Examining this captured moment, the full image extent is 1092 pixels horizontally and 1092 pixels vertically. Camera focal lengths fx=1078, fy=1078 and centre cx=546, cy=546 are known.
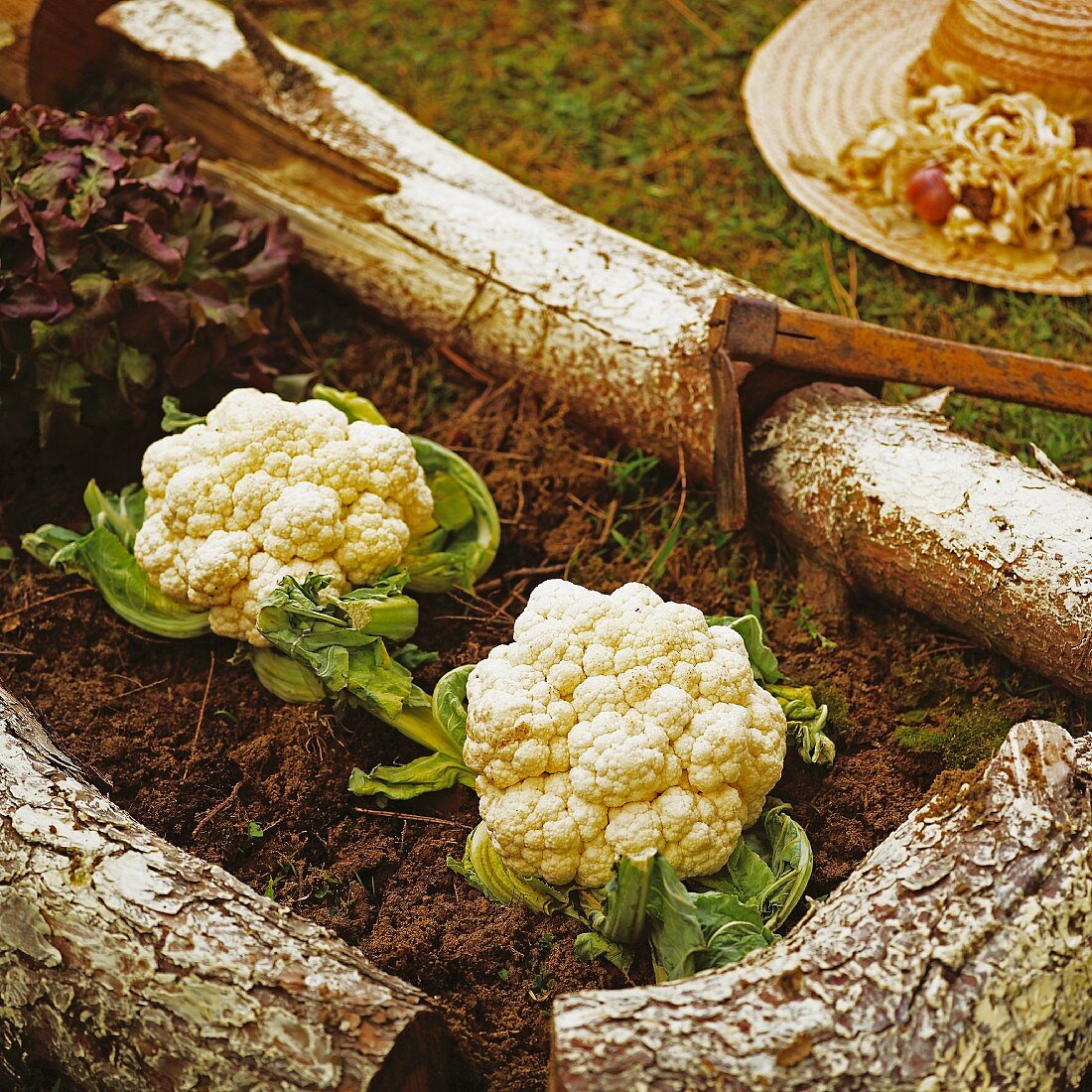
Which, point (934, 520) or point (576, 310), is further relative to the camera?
point (576, 310)

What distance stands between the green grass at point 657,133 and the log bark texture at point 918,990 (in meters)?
1.79

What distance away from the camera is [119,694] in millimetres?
Result: 2678

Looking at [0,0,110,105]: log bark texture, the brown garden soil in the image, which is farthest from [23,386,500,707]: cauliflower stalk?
[0,0,110,105]: log bark texture

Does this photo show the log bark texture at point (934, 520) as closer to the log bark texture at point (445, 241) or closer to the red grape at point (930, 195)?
the log bark texture at point (445, 241)

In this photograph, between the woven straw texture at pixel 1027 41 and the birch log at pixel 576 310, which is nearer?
the birch log at pixel 576 310

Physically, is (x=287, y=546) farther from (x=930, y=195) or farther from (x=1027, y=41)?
(x=1027, y=41)

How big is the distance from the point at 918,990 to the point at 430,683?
1.36m

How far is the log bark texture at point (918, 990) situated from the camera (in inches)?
64.7

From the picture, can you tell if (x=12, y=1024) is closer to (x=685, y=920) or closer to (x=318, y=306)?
(x=685, y=920)

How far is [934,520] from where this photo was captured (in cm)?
263

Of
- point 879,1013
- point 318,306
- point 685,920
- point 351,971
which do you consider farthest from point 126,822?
point 318,306

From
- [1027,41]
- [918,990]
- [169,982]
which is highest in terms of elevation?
[1027,41]

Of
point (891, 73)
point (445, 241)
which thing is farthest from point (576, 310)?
point (891, 73)

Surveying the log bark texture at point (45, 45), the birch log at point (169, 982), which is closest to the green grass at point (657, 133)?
the log bark texture at point (45, 45)
